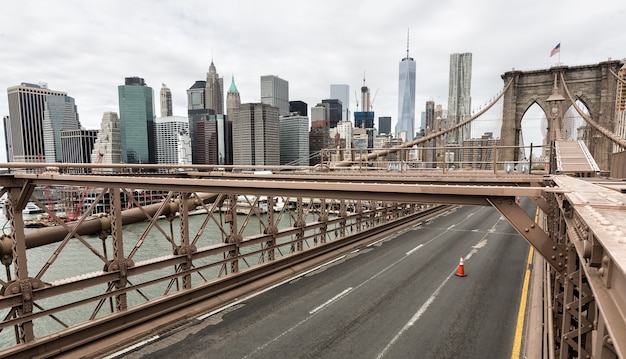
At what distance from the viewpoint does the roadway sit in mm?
9461

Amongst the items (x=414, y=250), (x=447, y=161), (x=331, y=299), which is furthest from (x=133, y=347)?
(x=447, y=161)

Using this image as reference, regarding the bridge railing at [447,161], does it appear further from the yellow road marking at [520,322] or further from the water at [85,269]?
the water at [85,269]

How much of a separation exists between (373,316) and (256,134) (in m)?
181

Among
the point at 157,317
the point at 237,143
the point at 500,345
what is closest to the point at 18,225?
the point at 157,317

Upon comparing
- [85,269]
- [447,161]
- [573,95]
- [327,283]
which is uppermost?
[573,95]

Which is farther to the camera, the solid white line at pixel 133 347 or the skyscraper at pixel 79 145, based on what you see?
the skyscraper at pixel 79 145

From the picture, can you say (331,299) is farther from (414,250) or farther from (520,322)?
(414,250)

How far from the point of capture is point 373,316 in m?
11.5

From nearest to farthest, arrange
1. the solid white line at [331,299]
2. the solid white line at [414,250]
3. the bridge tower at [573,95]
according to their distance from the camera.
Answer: the solid white line at [331,299] < the solid white line at [414,250] < the bridge tower at [573,95]

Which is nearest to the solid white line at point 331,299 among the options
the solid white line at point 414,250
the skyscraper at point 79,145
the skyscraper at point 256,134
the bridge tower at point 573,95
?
the solid white line at point 414,250

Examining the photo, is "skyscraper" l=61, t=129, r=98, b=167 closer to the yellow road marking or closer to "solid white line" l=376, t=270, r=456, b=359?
"solid white line" l=376, t=270, r=456, b=359

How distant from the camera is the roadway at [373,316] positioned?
946cm

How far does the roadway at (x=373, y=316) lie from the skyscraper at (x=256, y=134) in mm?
165616

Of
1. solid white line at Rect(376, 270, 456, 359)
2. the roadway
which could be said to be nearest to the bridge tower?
the roadway
